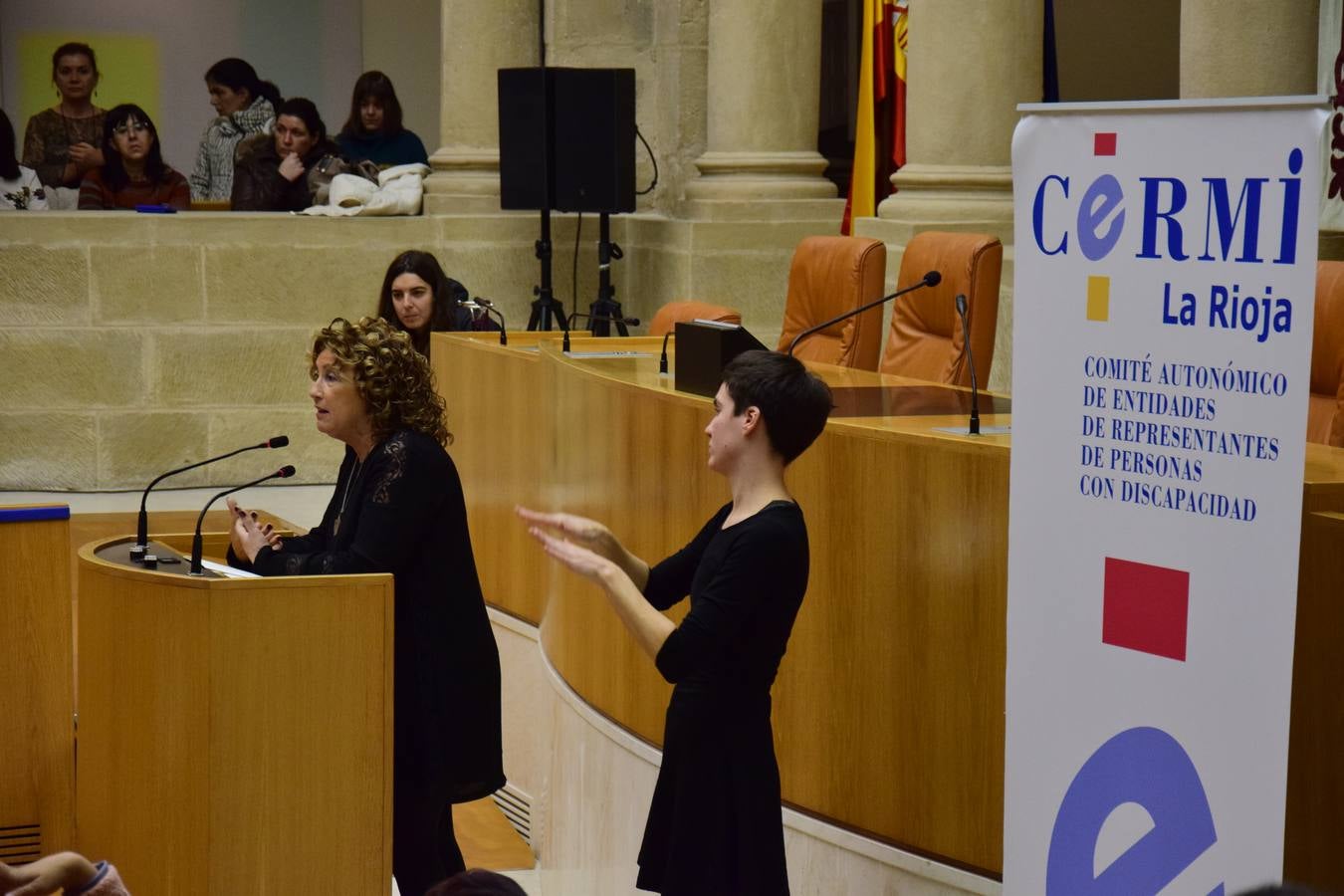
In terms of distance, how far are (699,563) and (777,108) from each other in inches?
227

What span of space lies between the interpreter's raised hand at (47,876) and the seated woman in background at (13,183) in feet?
24.6

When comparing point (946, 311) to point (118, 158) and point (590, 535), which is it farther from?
point (118, 158)

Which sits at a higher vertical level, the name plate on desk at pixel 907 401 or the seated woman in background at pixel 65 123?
the seated woman in background at pixel 65 123

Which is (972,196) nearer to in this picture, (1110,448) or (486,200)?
(486,200)

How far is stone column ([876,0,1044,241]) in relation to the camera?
6840 mm

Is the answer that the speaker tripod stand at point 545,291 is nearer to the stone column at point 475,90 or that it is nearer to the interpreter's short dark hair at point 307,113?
the stone column at point 475,90

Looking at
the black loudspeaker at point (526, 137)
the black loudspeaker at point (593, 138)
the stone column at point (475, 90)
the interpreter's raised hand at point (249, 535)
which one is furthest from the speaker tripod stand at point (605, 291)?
the interpreter's raised hand at point (249, 535)

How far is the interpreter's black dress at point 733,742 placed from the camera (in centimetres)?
291

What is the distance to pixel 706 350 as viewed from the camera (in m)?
4.12

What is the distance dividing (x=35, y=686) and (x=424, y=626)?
38.2 inches

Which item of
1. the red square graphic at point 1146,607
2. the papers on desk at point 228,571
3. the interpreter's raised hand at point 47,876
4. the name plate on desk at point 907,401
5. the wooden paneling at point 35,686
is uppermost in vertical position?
the name plate on desk at point 907,401

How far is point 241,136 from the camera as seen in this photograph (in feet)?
31.8

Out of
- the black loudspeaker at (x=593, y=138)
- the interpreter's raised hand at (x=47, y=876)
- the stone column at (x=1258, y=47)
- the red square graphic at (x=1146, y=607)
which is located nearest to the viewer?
the interpreter's raised hand at (x=47, y=876)

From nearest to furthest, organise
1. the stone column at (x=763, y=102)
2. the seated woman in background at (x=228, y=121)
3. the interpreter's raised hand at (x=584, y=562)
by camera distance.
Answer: the interpreter's raised hand at (x=584, y=562) < the stone column at (x=763, y=102) < the seated woman in background at (x=228, y=121)
